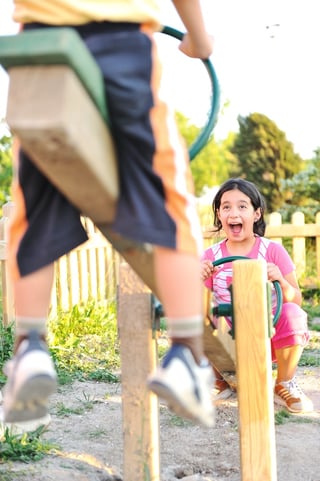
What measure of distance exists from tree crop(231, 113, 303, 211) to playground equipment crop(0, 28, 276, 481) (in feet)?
41.7

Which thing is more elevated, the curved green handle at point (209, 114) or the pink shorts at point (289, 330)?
the curved green handle at point (209, 114)

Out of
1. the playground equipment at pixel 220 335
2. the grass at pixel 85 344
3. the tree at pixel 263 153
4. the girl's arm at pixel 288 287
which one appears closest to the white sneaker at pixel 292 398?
the girl's arm at pixel 288 287

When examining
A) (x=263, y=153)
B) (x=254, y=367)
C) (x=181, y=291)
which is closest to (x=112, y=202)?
(x=181, y=291)

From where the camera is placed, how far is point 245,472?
8.23 feet

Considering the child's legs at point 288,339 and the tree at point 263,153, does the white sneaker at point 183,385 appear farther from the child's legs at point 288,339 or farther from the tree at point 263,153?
the tree at point 263,153

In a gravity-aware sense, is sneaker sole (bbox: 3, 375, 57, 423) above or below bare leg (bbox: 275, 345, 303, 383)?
above

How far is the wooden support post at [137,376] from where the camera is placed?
7.79ft

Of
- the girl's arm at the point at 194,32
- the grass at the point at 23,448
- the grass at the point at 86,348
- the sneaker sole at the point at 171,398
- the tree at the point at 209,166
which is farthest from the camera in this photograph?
the tree at the point at 209,166

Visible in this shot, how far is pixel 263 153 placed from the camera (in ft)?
53.4

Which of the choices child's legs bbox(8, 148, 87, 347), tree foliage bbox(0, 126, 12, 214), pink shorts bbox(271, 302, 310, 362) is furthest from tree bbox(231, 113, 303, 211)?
child's legs bbox(8, 148, 87, 347)

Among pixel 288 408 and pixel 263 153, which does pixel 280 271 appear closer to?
pixel 288 408

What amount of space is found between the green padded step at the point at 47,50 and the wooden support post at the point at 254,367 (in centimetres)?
125

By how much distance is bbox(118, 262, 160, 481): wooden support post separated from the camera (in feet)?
7.79

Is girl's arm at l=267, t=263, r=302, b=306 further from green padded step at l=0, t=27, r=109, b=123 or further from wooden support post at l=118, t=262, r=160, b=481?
green padded step at l=0, t=27, r=109, b=123
